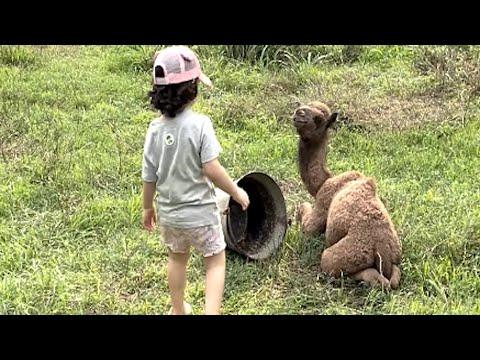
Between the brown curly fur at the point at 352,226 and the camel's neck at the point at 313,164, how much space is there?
0.05 meters

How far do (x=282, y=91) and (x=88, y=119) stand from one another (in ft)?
5.49

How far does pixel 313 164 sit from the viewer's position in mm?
4406

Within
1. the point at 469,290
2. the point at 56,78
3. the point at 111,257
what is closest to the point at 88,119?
the point at 56,78

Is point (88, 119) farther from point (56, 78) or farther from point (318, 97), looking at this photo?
point (318, 97)

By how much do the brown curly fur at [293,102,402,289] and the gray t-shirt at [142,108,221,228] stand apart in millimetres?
768

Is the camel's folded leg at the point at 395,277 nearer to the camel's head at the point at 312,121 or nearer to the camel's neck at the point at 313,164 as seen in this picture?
the camel's neck at the point at 313,164

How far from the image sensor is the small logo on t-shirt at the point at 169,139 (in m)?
3.33

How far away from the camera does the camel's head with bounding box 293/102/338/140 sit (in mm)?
4324

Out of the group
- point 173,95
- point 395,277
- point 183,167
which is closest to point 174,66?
point 173,95

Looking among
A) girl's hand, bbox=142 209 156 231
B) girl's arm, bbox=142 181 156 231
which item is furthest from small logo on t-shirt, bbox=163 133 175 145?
girl's hand, bbox=142 209 156 231

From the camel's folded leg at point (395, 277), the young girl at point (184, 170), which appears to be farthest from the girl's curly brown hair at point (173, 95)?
the camel's folded leg at point (395, 277)

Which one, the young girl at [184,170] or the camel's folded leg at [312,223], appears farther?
the camel's folded leg at [312,223]

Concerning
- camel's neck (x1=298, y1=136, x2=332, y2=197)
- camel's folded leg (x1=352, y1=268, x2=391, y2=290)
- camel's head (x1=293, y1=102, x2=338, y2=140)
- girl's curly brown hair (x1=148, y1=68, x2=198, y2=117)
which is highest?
girl's curly brown hair (x1=148, y1=68, x2=198, y2=117)

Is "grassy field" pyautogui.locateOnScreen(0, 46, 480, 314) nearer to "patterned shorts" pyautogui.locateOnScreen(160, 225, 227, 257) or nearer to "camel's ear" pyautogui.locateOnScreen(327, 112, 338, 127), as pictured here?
"patterned shorts" pyautogui.locateOnScreen(160, 225, 227, 257)
